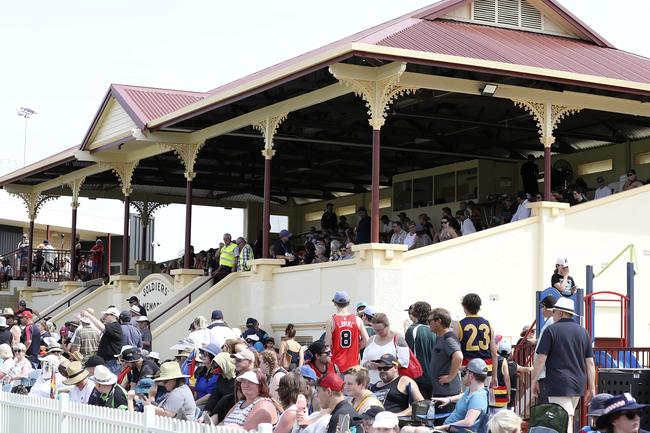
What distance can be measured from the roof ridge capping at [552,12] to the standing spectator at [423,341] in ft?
37.5

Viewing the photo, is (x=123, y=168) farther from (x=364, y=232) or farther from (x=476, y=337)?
(x=476, y=337)

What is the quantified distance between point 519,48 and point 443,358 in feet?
37.7

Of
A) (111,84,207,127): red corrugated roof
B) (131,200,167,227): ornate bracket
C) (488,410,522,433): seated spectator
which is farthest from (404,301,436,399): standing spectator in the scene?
(131,200,167,227): ornate bracket

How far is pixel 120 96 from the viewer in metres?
29.5

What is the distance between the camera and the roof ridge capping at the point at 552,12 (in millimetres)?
24844

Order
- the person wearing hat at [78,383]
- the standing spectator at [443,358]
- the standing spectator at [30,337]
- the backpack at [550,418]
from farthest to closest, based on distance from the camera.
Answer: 1. the standing spectator at [30,337]
2. the person wearing hat at [78,383]
3. the standing spectator at [443,358]
4. the backpack at [550,418]

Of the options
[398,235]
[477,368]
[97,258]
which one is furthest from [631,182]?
[97,258]

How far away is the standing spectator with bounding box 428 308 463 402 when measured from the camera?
512 inches

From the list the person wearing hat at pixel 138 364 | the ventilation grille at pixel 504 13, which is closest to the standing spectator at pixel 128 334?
the person wearing hat at pixel 138 364

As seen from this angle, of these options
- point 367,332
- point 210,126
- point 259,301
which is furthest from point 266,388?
point 210,126

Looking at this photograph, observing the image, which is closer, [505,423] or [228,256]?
[505,423]

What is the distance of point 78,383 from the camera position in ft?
47.0

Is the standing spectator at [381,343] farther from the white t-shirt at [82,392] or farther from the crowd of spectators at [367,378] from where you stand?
the white t-shirt at [82,392]

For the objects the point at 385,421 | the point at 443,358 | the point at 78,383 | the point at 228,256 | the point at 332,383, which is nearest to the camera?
the point at 385,421
